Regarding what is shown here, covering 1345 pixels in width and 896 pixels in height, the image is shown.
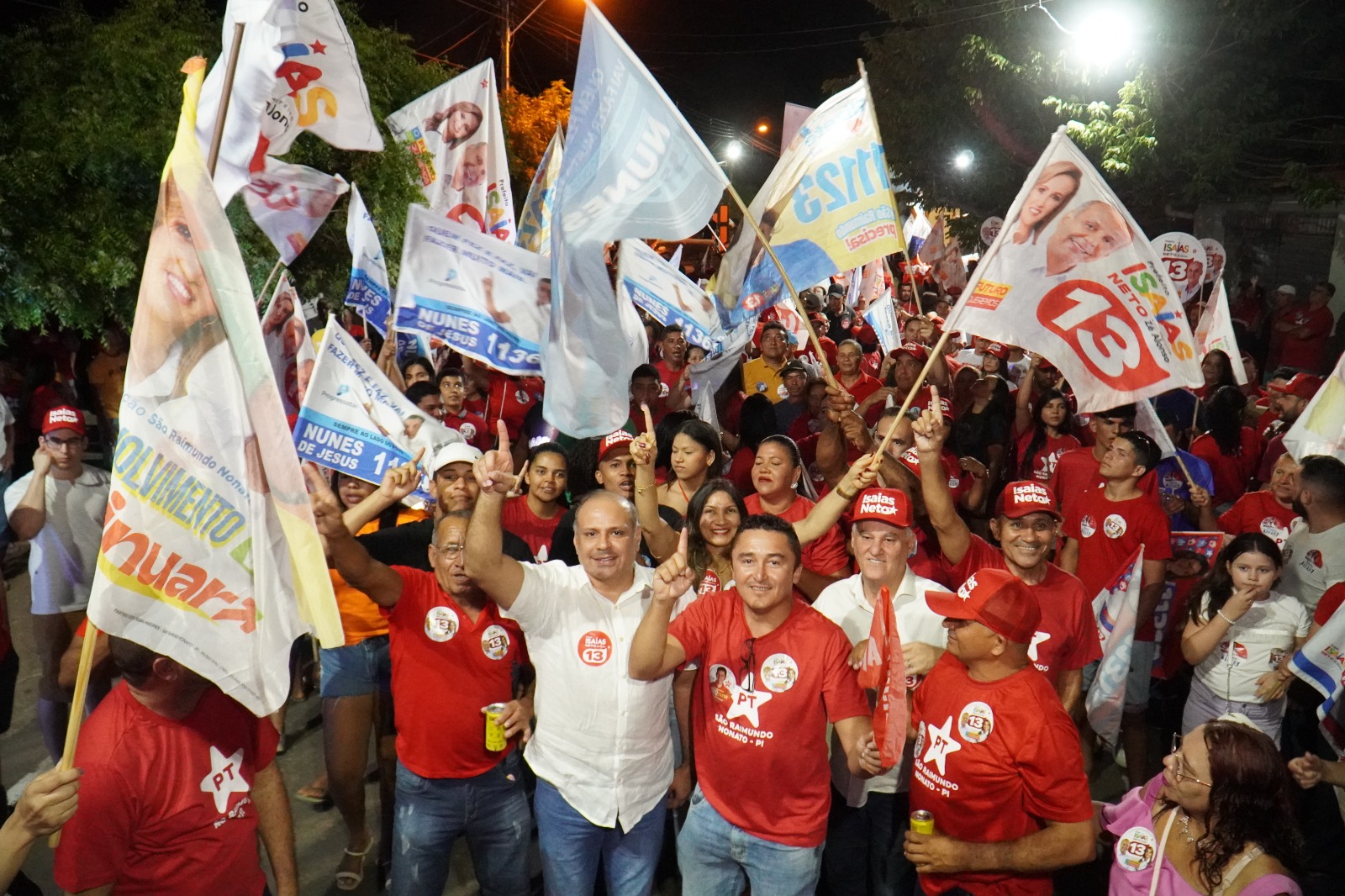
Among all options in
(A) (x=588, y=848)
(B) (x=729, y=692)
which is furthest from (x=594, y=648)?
(A) (x=588, y=848)

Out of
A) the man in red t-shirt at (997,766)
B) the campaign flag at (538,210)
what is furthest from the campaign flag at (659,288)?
the man in red t-shirt at (997,766)

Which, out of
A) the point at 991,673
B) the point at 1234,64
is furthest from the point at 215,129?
the point at 1234,64

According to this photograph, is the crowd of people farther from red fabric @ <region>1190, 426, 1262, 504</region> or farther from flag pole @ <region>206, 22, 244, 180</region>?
red fabric @ <region>1190, 426, 1262, 504</region>

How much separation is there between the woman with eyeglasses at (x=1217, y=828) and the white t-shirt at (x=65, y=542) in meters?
5.26

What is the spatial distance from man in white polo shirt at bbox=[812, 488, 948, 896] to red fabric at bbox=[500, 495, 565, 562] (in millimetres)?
1801

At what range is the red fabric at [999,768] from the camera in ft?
11.2

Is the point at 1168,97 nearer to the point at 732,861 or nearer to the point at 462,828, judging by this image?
the point at 732,861

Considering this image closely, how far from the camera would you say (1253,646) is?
201 inches

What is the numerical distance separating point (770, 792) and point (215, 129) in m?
2.94

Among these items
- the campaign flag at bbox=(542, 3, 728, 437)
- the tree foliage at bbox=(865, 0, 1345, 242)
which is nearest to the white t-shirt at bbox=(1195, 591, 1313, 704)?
the campaign flag at bbox=(542, 3, 728, 437)

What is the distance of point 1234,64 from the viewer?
14672 millimetres

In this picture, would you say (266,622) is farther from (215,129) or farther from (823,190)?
(823,190)

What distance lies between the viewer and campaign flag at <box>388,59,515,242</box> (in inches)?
366

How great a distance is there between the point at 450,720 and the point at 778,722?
1.33 meters
